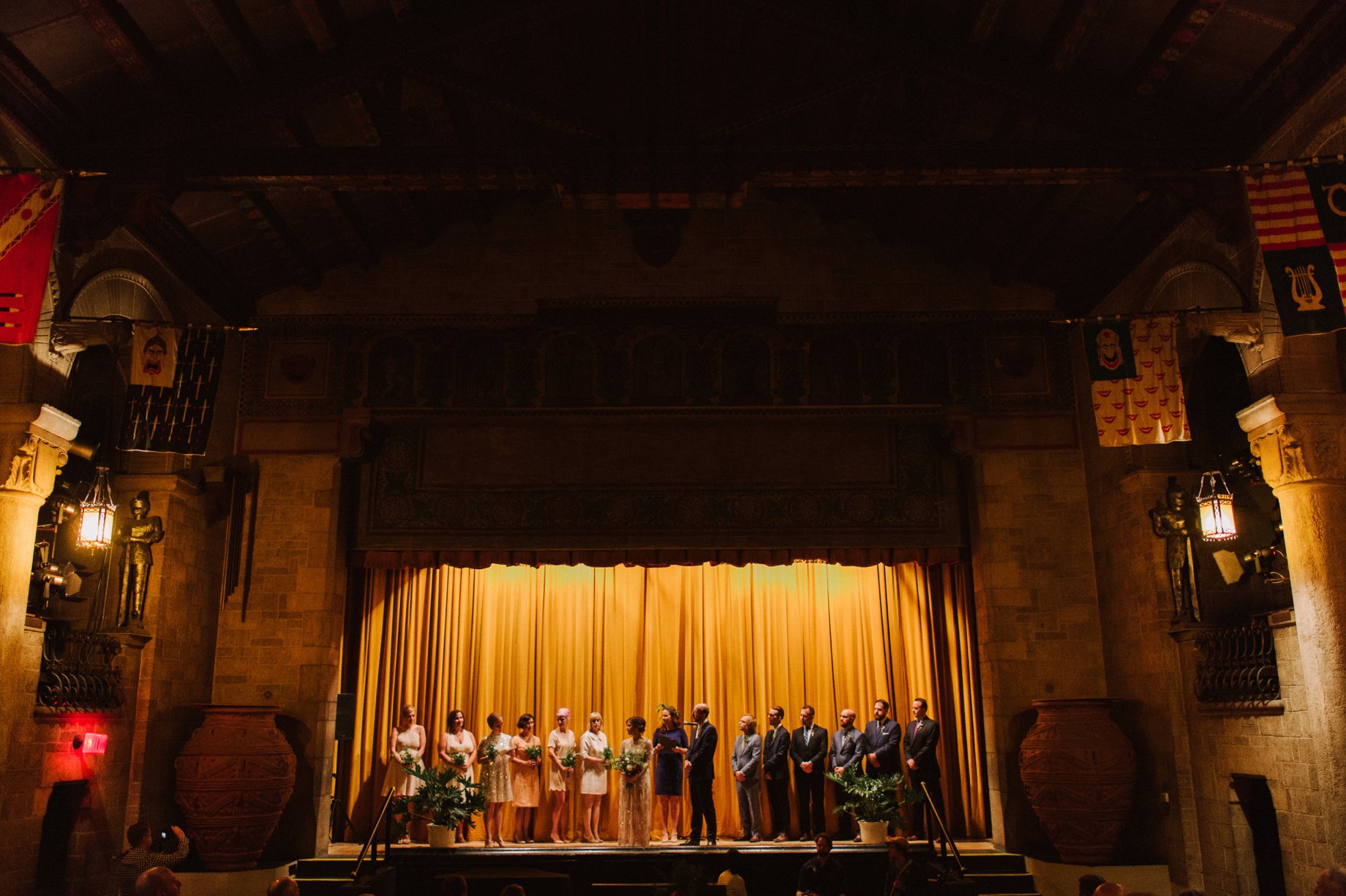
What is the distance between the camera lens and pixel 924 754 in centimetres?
1050

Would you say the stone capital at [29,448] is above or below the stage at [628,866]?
above

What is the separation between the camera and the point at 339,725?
34.8 ft

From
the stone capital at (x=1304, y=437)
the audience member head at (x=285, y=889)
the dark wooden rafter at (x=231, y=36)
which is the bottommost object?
the audience member head at (x=285, y=889)

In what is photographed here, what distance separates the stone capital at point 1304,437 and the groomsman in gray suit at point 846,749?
4835 mm

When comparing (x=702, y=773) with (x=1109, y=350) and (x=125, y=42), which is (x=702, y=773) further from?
(x=125, y=42)

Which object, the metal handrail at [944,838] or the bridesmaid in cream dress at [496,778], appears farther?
the bridesmaid in cream dress at [496,778]

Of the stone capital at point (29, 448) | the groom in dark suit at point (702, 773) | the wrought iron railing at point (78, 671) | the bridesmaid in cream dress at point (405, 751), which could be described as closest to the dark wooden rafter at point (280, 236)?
the stone capital at point (29, 448)

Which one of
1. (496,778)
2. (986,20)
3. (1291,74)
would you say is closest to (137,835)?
(496,778)

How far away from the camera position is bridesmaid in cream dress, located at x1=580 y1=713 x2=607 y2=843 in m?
11.1

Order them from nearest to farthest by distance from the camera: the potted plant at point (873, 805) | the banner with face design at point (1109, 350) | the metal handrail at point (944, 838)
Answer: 1. the banner with face design at point (1109, 350)
2. the metal handrail at point (944, 838)
3. the potted plant at point (873, 805)

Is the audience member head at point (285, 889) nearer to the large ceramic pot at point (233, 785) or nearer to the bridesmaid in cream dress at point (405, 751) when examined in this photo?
the large ceramic pot at point (233, 785)

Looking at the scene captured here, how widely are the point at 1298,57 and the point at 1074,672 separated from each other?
5.90m

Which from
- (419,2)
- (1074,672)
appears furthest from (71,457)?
(1074,672)

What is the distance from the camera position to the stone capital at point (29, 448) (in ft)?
25.3
